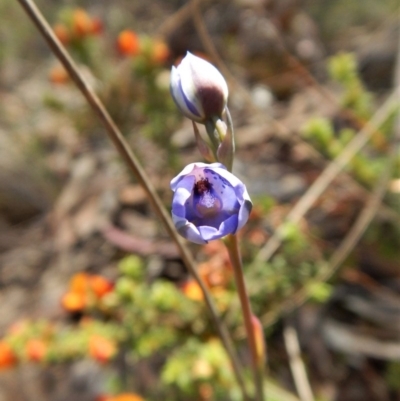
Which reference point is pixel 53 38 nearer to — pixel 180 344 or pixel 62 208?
pixel 180 344

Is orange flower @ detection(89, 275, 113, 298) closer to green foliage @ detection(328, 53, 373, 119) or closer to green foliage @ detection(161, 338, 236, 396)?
green foliage @ detection(161, 338, 236, 396)

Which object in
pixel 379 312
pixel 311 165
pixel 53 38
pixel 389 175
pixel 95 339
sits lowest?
pixel 379 312

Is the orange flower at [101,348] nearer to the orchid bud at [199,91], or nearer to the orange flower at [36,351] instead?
the orange flower at [36,351]

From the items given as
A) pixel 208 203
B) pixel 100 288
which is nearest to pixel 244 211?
pixel 208 203

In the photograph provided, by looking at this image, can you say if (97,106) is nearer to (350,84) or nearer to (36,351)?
(36,351)

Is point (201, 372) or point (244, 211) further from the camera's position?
point (201, 372)

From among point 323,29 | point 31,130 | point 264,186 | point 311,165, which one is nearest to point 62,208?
point 31,130
